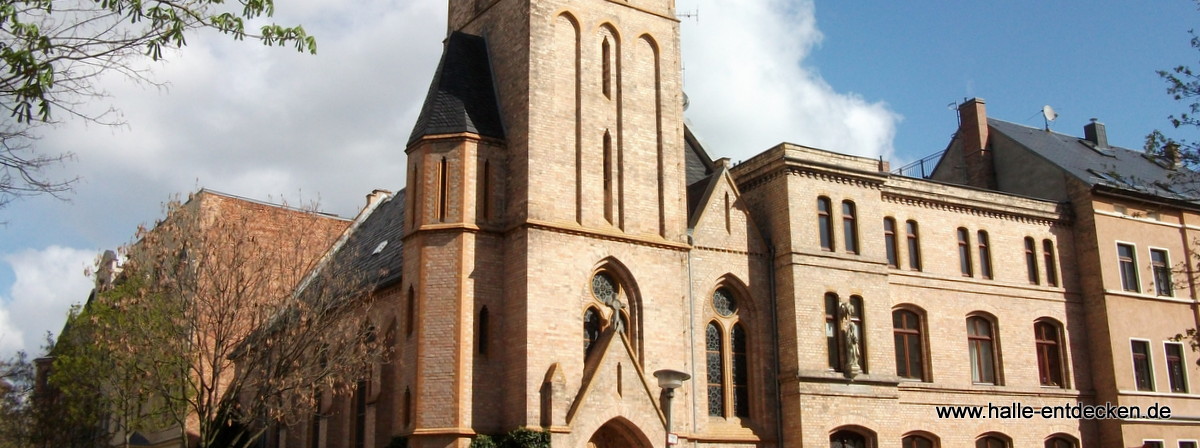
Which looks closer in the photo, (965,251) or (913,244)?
(913,244)

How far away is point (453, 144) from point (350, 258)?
17.2ft

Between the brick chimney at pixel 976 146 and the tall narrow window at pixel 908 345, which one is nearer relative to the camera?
the tall narrow window at pixel 908 345

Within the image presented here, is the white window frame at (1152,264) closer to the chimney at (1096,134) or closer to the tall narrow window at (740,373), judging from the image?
the chimney at (1096,134)

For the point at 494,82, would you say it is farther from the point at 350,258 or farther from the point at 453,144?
the point at 350,258

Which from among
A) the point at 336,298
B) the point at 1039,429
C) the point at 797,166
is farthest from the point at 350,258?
the point at 1039,429

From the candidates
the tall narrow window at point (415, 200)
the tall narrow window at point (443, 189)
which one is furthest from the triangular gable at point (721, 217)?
the tall narrow window at point (415, 200)

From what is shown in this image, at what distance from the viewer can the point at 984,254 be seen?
36.7 metres

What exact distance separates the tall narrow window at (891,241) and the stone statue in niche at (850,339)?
340 centimetres

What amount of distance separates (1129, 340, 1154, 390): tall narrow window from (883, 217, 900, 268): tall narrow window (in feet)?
31.0

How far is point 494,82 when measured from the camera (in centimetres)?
3078

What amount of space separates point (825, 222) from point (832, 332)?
126 inches

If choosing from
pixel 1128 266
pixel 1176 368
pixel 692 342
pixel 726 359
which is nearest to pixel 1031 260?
pixel 1128 266

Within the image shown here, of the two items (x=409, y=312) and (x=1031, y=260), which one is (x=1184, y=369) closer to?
(x=1031, y=260)

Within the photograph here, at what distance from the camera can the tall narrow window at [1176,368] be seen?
37906 millimetres
